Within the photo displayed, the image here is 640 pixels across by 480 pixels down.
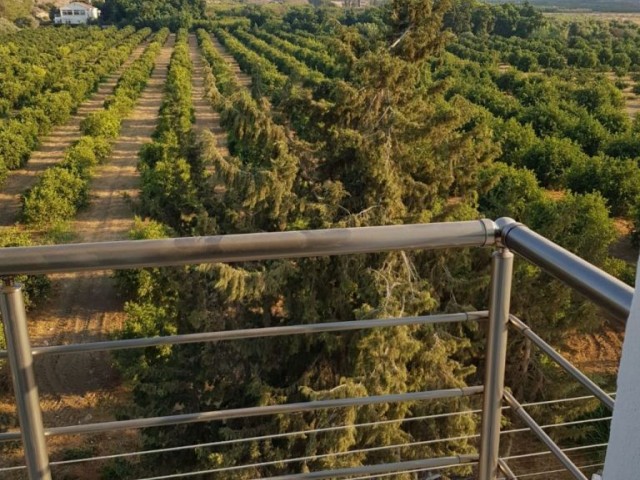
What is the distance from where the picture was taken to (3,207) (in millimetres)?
15141

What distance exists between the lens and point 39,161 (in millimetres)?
18859

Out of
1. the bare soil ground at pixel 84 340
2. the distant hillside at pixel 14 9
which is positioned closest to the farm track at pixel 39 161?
the bare soil ground at pixel 84 340

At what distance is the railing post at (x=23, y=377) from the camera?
1.30 meters

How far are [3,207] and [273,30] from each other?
148 feet

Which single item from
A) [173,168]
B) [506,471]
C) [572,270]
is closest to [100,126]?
[173,168]

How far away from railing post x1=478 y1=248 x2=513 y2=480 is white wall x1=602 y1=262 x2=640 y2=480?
649 mm

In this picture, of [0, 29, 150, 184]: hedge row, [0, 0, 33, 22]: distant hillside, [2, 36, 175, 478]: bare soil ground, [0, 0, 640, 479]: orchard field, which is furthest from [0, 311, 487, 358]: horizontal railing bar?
[0, 0, 33, 22]: distant hillside

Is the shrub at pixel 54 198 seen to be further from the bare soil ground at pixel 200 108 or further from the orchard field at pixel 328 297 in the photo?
the bare soil ground at pixel 200 108

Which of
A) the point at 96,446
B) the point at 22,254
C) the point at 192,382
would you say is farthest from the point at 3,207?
the point at 22,254

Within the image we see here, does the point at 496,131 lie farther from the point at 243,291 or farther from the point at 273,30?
the point at 273,30

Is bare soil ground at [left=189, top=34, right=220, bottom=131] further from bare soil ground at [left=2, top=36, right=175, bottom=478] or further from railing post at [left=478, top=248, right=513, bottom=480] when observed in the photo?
railing post at [left=478, top=248, right=513, bottom=480]

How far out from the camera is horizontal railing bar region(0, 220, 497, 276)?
4.12ft

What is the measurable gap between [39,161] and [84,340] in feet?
36.3

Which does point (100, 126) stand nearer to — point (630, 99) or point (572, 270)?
point (572, 270)
